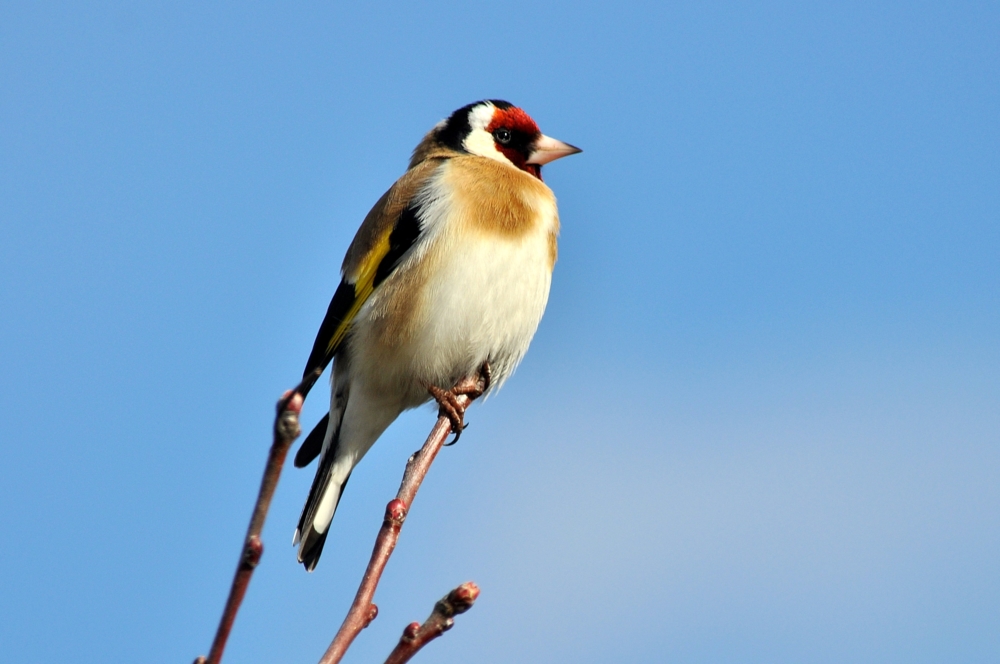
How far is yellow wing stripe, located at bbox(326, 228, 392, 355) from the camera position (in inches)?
222

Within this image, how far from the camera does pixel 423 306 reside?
212 inches

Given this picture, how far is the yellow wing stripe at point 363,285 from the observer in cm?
563

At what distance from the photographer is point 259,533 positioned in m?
1.75

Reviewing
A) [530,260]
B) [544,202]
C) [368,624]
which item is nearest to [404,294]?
[530,260]

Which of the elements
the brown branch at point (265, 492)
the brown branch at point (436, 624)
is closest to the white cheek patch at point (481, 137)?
the brown branch at point (436, 624)

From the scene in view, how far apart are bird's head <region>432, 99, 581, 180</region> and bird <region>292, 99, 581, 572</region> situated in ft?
2.06

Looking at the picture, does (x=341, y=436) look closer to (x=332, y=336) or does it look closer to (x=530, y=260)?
(x=332, y=336)

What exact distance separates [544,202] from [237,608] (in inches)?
172

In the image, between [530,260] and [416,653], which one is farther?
[530,260]

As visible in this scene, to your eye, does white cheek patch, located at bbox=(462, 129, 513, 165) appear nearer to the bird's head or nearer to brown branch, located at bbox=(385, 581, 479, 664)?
the bird's head

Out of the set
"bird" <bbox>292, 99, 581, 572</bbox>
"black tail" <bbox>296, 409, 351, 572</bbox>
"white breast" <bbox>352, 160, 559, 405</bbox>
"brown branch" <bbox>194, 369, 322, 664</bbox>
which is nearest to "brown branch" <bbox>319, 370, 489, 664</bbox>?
"brown branch" <bbox>194, 369, 322, 664</bbox>

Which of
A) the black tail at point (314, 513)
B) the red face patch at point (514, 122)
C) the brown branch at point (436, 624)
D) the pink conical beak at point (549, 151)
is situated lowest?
the brown branch at point (436, 624)

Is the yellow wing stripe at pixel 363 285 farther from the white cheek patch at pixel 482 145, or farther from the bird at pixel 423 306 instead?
the white cheek patch at pixel 482 145

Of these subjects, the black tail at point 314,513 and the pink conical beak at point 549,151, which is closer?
the black tail at point 314,513
